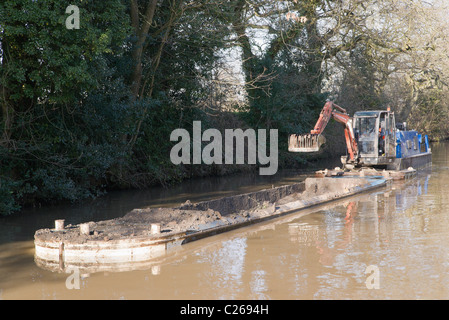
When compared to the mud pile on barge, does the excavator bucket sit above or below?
above

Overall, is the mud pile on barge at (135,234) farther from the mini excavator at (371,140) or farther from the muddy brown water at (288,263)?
the mini excavator at (371,140)

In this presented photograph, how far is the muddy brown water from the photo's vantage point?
593 cm

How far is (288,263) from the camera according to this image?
23.4 feet

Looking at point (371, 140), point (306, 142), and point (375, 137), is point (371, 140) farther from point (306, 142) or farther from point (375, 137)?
point (306, 142)

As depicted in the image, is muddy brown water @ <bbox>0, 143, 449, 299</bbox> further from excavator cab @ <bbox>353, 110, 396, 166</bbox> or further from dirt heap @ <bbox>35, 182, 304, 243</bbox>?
excavator cab @ <bbox>353, 110, 396, 166</bbox>

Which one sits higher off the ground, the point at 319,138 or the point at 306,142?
the point at 319,138

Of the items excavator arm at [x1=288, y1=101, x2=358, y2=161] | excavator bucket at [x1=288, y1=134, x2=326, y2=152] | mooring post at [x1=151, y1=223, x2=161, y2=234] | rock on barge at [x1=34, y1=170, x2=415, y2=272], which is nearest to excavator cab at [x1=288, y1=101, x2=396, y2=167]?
excavator arm at [x1=288, y1=101, x2=358, y2=161]

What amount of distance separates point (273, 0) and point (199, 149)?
6029 mm

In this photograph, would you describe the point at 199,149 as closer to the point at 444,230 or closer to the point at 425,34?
the point at 425,34

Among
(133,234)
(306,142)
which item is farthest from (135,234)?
(306,142)

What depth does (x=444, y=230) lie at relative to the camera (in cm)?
934

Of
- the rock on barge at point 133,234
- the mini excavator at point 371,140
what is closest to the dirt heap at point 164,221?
the rock on barge at point 133,234

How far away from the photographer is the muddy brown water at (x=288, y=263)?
5.93 m
